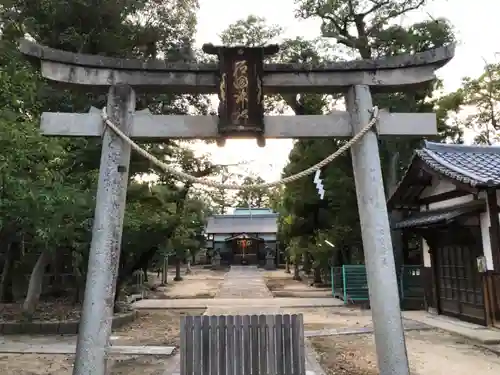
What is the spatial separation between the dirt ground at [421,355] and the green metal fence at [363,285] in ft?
15.1

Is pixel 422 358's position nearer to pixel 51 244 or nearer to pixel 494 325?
pixel 494 325

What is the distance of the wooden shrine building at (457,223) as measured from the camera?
1052 centimetres

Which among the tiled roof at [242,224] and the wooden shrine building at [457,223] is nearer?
the wooden shrine building at [457,223]

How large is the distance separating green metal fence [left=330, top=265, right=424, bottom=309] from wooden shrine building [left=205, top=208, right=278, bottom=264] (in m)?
25.7

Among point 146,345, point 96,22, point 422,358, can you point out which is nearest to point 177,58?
point 96,22

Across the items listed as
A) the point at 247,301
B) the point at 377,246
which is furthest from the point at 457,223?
the point at 247,301

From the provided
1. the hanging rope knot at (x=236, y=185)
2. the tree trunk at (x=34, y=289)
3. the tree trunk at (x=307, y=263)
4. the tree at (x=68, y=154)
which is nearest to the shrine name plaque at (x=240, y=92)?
the hanging rope knot at (x=236, y=185)

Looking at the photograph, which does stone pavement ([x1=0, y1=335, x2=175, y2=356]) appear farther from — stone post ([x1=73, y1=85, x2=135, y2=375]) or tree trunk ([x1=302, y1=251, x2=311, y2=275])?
tree trunk ([x1=302, y1=251, x2=311, y2=275])

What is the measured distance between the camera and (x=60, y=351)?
8797mm

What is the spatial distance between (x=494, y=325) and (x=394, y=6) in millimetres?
12406

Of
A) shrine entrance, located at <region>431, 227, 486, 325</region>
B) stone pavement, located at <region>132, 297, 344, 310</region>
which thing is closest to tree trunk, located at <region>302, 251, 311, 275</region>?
stone pavement, located at <region>132, 297, 344, 310</region>

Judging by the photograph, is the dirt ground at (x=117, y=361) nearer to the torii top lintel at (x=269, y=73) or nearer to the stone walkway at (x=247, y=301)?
the stone walkway at (x=247, y=301)

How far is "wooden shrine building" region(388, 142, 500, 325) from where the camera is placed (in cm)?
1052

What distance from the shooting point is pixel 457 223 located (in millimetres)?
11805
